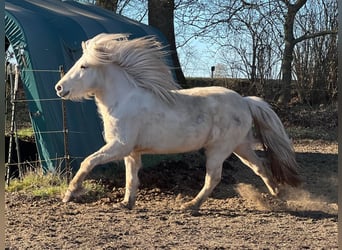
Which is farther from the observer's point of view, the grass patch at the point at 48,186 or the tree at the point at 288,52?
the tree at the point at 288,52

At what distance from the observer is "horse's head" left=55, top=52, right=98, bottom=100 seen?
6.20 m

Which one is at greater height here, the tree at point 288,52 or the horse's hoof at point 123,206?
the tree at point 288,52

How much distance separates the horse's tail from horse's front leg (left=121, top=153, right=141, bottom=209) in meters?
1.54

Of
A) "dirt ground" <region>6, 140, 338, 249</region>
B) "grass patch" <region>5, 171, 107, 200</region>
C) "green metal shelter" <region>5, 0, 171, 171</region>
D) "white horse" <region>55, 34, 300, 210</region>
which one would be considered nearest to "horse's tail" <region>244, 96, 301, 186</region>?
"white horse" <region>55, 34, 300, 210</region>

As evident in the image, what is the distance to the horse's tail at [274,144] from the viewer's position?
6973mm

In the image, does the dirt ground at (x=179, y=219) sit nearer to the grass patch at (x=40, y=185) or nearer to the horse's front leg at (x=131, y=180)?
the horse's front leg at (x=131, y=180)

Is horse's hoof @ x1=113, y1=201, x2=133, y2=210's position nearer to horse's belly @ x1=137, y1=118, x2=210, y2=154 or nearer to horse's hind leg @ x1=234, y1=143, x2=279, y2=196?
horse's belly @ x1=137, y1=118, x2=210, y2=154

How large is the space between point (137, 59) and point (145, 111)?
0.73 meters

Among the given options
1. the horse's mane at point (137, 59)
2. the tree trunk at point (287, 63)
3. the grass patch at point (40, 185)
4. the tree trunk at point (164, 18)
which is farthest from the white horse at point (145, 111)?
the tree trunk at point (287, 63)

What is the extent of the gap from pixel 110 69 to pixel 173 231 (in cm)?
206

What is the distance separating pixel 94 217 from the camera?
5805 mm

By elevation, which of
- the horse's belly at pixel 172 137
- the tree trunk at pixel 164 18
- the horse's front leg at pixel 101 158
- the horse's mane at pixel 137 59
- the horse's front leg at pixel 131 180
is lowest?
the horse's front leg at pixel 131 180

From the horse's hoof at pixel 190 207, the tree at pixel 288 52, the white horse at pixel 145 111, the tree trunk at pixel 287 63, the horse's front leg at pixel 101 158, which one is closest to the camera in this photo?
the horse's front leg at pixel 101 158

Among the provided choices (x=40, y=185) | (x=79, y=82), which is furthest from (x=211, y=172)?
(x=40, y=185)
